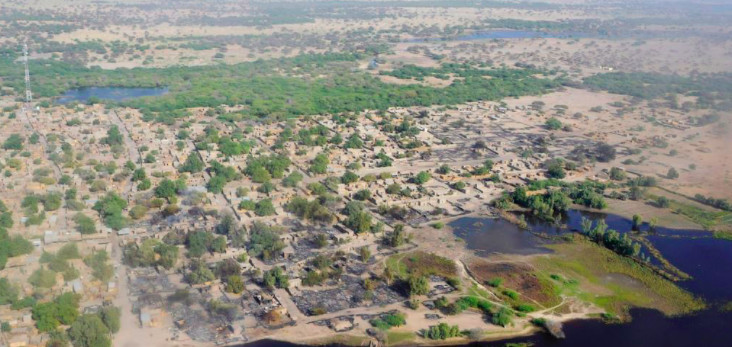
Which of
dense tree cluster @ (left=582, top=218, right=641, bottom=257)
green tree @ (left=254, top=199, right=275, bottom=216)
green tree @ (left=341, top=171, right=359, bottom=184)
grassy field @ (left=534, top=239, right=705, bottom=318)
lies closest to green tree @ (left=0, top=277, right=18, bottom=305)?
green tree @ (left=254, top=199, right=275, bottom=216)

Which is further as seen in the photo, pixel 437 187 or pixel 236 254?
pixel 437 187

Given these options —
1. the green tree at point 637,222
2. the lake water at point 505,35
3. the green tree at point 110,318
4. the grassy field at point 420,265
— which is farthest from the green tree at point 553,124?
the lake water at point 505,35

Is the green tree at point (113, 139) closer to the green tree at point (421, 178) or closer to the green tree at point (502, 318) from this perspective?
the green tree at point (421, 178)

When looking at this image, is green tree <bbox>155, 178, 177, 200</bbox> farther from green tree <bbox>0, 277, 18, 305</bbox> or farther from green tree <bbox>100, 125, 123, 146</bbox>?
green tree <bbox>100, 125, 123, 146</bbox>

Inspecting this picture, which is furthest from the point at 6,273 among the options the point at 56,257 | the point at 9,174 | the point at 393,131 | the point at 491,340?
the point at 393,131

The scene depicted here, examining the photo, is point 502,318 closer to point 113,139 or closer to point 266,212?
point 266,212

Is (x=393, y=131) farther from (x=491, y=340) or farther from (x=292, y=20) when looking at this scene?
(x=292, y=20)

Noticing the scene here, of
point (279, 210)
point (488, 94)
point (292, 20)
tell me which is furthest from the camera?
point (292, 20)
